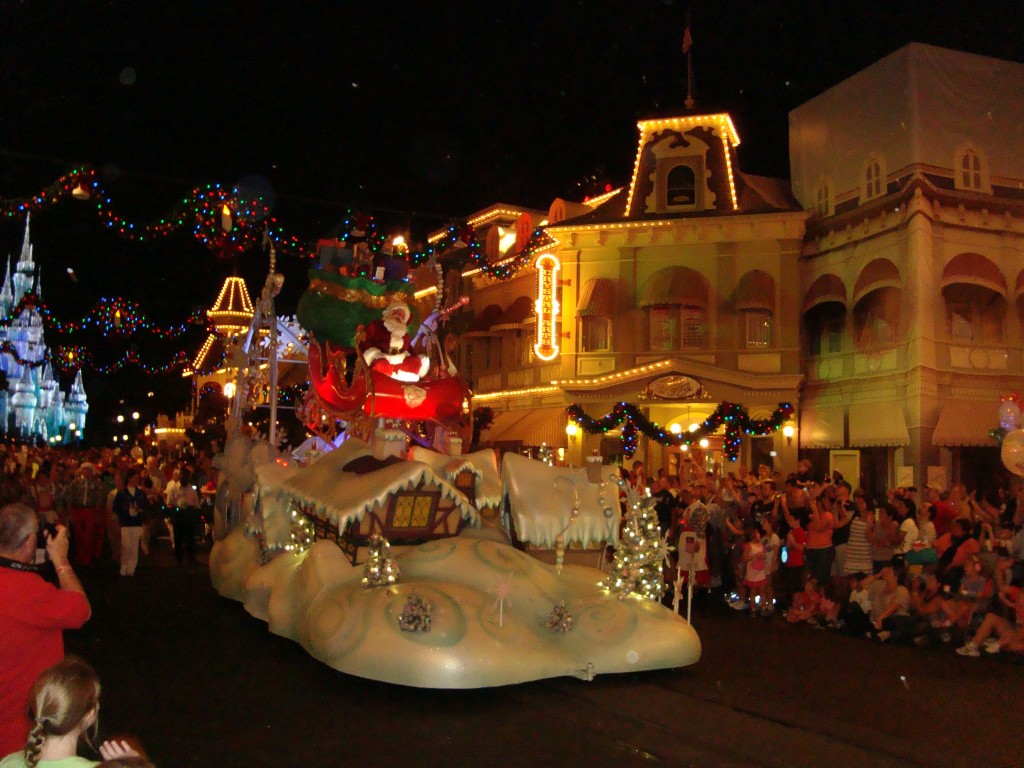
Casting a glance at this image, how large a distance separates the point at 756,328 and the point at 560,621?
16731 mm

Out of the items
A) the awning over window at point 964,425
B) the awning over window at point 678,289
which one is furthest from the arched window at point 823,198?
the awning over window at point 964,425

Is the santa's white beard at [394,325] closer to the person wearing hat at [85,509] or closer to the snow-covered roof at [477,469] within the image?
the snow-covered roof at [477,469]

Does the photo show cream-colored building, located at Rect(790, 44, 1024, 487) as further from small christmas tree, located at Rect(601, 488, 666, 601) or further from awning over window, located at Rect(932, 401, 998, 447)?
small christmas tree, located at Rect(601, 488, 666, 601)

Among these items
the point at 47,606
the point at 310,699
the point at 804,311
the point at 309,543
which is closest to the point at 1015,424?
the point at 804,311

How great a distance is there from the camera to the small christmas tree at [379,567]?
8.46m

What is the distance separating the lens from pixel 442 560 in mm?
8867

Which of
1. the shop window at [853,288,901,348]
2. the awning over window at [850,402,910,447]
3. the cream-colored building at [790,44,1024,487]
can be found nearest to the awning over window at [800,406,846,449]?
the cream-colored building at [790,44,1024,487]

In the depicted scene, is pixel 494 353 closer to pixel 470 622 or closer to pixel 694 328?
pixel 694 328

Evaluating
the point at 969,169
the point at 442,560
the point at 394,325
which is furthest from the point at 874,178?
the point at 442,560

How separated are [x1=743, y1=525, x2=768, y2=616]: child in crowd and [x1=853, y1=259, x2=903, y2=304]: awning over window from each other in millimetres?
10963

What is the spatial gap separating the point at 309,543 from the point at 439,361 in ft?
11.7

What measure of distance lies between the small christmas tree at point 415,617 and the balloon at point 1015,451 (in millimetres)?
9025

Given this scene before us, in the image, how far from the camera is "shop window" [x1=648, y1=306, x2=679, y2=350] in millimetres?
24250

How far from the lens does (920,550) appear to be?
10984mm
